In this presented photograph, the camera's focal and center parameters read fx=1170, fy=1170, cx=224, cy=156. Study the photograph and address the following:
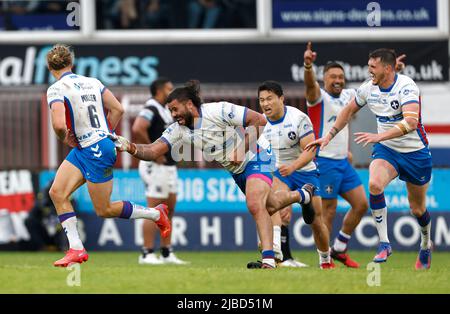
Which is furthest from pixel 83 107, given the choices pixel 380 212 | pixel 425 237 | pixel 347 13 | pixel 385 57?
pixel 347 13

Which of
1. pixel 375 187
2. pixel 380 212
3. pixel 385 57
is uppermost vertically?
pixel 385 57

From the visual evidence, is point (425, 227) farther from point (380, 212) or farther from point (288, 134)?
point (288, 134)

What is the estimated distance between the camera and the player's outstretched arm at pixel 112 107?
12594 mm

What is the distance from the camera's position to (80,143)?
12438 mm

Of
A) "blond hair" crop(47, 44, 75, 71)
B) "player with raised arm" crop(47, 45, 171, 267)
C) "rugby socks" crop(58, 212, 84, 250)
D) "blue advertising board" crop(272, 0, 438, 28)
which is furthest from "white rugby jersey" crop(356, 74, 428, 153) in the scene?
"blue advertising board" crop(272, 0, 438, 28)

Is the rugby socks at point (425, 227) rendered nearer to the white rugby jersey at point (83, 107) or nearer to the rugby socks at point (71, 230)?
the white rugby jersey at point (83, 107)

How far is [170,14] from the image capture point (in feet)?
75.5

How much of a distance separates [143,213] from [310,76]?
2.78 meters

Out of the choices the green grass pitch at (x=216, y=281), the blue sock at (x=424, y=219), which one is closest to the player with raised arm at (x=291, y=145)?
the blue sock at (x=424, y=219)

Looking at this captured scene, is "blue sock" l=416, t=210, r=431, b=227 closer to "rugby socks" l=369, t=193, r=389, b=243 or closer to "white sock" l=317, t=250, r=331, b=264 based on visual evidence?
"rugby socks" l=369, t=193, r=389, b=243

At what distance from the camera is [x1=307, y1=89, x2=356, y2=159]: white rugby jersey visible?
14859mm

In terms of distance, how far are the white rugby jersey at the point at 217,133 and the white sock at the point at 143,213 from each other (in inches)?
32.7
